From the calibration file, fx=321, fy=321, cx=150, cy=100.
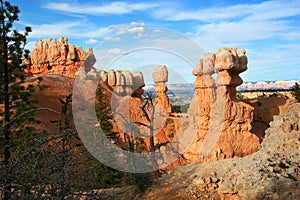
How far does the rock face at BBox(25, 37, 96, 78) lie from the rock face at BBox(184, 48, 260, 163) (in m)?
19.5

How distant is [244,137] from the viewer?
1606 cm

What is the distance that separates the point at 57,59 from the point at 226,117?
2284 centimetres

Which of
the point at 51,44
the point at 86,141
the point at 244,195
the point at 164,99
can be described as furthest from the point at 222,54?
the point at 51,44

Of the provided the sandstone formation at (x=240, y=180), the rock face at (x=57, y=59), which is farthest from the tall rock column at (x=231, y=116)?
the rock face at (x=57, y=59)

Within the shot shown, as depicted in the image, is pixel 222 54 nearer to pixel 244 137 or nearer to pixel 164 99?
pixel 244 137

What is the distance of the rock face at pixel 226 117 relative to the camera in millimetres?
15805

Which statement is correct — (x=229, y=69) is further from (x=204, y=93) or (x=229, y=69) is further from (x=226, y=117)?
(x=226, y=117)

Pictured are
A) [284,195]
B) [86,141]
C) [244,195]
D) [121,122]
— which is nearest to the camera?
[284,195]

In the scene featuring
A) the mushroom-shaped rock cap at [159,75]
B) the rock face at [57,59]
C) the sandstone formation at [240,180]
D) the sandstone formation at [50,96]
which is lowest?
the sandstone formation at [240,180]

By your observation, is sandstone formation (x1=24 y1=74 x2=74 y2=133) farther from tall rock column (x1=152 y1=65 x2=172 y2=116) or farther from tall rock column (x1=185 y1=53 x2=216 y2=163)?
tall rock column (x1=185 y1=53 x2=216 y2=163)

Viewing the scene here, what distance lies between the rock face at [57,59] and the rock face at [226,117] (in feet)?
64.0

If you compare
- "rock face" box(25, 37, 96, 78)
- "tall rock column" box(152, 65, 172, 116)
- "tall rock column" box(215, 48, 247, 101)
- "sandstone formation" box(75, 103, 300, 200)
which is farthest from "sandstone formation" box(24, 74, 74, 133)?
"sandstone formation" box(75, 103, 300, 200)

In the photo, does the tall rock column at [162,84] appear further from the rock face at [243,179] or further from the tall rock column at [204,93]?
the rock face at [243,179]

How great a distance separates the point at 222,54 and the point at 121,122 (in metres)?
7.11
